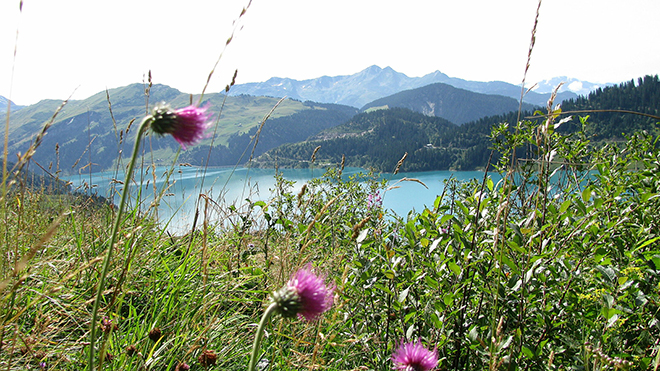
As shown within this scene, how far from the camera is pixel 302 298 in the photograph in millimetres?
768

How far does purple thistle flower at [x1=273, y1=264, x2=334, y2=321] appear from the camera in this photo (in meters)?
0.74

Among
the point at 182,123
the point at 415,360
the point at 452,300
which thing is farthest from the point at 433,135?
the point at 182,123

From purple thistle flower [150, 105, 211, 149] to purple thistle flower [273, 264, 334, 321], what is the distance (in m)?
0.40

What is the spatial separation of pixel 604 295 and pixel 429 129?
493ft

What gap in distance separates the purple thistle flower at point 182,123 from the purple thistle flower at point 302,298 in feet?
1.32

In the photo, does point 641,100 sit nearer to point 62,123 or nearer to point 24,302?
point 24,302

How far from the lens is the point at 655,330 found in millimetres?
1517

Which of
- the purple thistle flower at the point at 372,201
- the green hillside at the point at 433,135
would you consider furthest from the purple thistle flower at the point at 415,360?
the green hillside at the point at 433,135

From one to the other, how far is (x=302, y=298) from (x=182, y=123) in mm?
479

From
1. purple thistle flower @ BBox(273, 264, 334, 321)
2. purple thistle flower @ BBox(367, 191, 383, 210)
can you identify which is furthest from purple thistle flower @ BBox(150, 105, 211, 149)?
purple thistle flower @ BBox(367, 191, 383, 210)

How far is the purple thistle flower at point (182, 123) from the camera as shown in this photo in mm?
767

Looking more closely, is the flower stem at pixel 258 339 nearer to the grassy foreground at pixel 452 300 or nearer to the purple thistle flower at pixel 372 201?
the grassy foreground at pixel 452 300

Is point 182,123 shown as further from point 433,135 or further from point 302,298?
point 433,135

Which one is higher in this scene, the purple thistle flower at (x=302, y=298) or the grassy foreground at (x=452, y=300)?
the purple thistle flower at (x=302, y=298)
